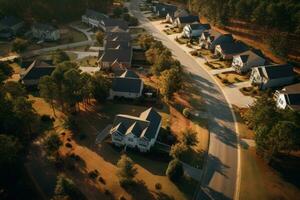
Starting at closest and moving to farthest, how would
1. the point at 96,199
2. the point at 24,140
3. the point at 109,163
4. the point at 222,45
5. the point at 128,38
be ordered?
1. the point at 96,199
2. the point at 109,163
3. the point at 24,140
4. the point at 222,45
5. the point at 128,38

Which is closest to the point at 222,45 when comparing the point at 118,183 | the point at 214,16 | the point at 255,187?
the point at 214,16

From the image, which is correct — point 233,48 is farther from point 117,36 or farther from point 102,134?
point 102,134

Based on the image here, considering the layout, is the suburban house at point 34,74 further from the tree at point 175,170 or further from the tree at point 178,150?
the tree at point 175,170

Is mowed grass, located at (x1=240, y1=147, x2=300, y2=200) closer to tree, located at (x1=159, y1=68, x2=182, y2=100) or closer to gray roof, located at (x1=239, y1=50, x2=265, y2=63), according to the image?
tree, located at (x1=159, y1=68, x2=182, y2=100)

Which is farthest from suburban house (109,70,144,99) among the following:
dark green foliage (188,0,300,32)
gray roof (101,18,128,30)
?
dark green foliage (188,0,300,32)

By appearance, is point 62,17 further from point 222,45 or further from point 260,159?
point 260,159

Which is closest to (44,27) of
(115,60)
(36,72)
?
(36,72)

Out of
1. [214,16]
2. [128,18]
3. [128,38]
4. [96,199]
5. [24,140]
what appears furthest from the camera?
[128,18]
